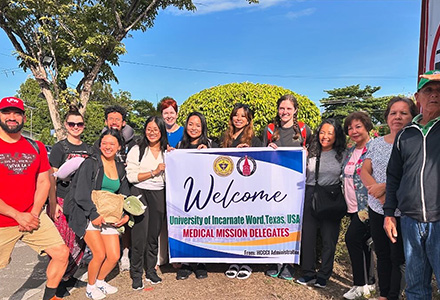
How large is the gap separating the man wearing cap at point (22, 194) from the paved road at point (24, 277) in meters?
0.82

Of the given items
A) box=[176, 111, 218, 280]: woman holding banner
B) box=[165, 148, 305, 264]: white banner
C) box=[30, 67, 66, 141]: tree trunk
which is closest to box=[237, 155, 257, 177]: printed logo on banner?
box=[165, 148, 305, 264]: white banner

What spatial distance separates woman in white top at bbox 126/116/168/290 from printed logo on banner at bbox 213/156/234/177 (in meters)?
0.64

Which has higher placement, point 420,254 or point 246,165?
point 246,165

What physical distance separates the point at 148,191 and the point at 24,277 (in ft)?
7.13

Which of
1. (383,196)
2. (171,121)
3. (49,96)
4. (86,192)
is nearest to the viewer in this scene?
(383,196)

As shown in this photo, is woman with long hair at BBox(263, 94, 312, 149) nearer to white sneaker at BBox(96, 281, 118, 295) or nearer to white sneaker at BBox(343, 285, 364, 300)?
white sneaker at BBox(343, 285, 364, 300)

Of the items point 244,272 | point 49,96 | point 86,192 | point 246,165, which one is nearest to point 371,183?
point 246,165

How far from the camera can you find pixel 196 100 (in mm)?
5266

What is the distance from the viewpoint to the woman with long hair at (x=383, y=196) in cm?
287

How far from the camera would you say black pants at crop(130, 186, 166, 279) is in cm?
379

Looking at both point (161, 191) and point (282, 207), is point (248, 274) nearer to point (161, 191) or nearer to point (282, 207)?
point (282, 207)

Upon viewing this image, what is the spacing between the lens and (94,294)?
360cm

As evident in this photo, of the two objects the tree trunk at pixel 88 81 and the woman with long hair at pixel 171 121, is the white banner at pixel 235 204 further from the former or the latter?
the tree trunk at pixel 88 81

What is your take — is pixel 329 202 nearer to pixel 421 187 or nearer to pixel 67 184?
pixel 421 187
